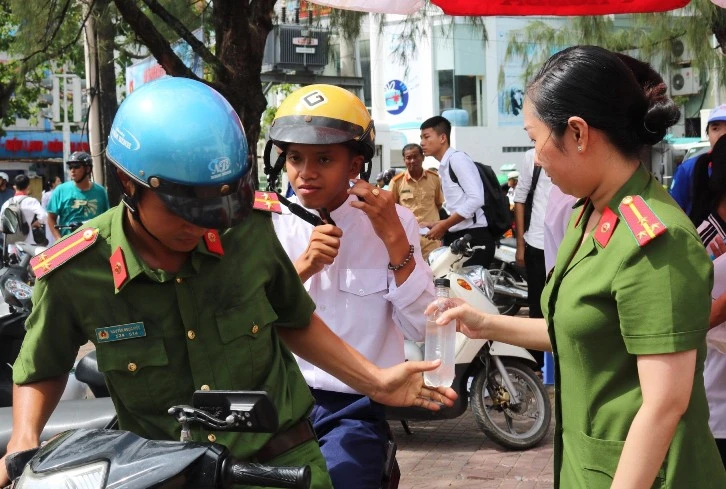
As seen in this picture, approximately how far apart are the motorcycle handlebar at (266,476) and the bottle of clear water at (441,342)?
1.12 m

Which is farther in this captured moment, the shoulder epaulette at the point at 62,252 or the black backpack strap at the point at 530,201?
the black backpack strap at the point at 530,201

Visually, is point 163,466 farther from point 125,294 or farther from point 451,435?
point 451,435

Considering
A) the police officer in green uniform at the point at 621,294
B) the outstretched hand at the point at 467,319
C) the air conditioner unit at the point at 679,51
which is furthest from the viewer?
the air conditioner unit at the point at 679,51

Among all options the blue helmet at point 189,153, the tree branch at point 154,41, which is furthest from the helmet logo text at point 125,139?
the tree branch at point 154,41

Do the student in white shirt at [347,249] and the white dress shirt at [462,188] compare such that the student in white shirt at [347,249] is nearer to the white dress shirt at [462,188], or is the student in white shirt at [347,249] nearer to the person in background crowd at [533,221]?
the person in background crowd at [533,221]

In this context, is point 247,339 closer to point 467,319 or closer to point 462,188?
point 467,319

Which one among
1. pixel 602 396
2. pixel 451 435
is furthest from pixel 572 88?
pixel 451 435

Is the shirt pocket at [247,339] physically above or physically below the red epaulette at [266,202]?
below

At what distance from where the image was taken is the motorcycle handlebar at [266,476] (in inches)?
76.0

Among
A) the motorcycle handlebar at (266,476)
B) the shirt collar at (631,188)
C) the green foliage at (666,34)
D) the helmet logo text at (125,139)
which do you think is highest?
the green foliage at (666,34)

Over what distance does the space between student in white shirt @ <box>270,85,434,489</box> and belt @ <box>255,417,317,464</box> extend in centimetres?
53

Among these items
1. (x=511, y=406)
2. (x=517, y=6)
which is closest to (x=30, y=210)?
(x=511, y=406)

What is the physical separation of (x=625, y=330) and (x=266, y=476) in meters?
0.84

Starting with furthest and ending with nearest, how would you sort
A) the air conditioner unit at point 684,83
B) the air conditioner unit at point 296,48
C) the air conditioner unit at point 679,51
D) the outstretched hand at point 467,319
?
1. the air conditioner unit at point 684,83
2. the air conditioner unit at point 679,51
3. the air conditioner unit at point 296,48
4. the outstretched hand at point 467,319
